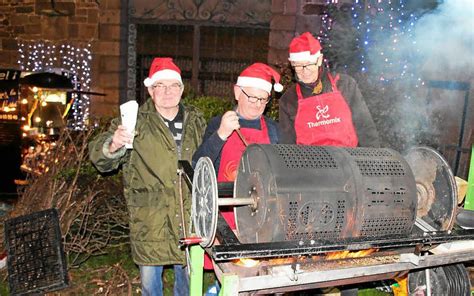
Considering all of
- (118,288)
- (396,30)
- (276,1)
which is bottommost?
(118,288)

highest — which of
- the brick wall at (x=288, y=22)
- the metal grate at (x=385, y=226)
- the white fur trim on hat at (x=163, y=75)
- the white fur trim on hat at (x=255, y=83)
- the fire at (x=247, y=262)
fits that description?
Result: the brick wall at (x=288, y=22)

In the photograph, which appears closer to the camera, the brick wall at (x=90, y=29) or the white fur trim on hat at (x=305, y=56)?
the white fur trim on hat at (x=305, y=56)

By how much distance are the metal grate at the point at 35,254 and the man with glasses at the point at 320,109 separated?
252 centimetres

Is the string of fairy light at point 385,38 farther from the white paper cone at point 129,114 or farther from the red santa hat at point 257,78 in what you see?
the white paper cone at point 129,114

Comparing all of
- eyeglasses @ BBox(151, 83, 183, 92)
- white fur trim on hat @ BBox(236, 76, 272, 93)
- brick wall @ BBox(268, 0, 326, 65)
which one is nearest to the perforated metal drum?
white fur trim on hat @ BBox(236, 76, 272, 93)

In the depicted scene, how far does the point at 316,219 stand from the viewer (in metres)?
2.63

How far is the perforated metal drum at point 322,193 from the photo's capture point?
8.46ft

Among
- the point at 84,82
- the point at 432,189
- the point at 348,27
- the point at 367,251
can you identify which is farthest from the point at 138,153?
the point at 84,82

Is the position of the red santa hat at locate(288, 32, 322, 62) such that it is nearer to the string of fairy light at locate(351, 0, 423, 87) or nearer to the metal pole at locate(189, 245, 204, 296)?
the metal pole at locate(189, 245, 204, 296)

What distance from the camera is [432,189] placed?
10.6 ft

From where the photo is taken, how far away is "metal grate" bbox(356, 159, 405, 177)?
2.83 metres

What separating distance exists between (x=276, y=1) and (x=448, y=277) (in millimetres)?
7104

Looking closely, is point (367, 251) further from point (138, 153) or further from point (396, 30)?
point (396, 30)

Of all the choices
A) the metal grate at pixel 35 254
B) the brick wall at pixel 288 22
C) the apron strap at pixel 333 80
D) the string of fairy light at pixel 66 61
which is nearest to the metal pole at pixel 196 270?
the apron strap at pixel 333 80
